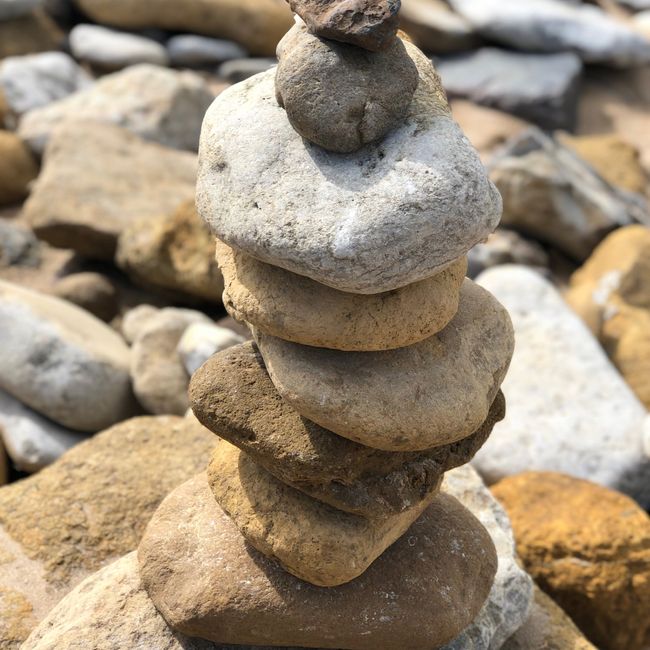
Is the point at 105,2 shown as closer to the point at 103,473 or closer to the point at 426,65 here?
the point at 103,473

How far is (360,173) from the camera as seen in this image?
2.42m

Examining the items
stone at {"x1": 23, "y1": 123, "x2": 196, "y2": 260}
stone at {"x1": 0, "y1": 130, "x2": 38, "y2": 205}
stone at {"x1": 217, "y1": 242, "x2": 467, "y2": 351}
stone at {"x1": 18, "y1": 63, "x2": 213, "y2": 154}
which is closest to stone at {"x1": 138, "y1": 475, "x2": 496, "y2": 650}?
stone at {"x1": 217, "y1": 242, "x2": 467, "y2": 351}

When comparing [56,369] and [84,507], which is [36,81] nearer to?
[56,369]

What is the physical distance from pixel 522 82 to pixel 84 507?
292 inches

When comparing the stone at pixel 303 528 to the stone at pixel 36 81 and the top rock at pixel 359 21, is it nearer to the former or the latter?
the top rock at pixel 359 21

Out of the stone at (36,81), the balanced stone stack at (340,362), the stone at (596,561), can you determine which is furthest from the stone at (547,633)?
the stone at (36,81)

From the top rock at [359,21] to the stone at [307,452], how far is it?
1.09 meters

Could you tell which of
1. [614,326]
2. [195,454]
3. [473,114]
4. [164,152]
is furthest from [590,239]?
[195,454]

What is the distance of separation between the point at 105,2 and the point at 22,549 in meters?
7.08

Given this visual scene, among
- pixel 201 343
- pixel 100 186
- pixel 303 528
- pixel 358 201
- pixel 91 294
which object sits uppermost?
pixel 358 201

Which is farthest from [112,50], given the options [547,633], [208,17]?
[547,633]

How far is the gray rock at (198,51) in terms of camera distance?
376 inches

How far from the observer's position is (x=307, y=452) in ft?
9.09

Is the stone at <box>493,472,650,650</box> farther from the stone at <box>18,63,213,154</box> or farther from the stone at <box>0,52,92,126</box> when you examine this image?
the stone at <box>0,52,92,126</box>
